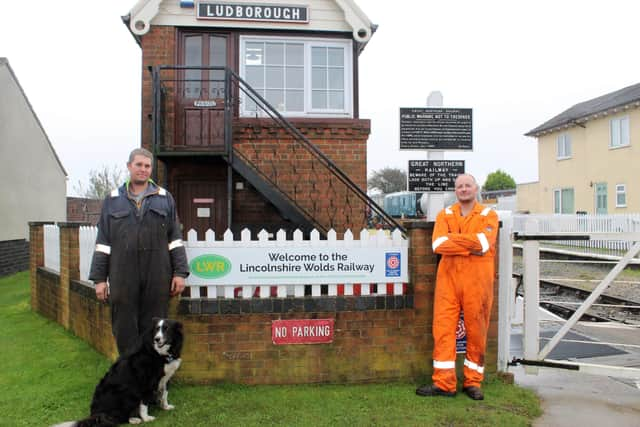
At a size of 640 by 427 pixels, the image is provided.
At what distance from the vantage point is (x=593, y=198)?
28359 millimetres

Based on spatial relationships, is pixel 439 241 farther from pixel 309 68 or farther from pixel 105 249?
pixel 309 68

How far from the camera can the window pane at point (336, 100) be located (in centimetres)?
999

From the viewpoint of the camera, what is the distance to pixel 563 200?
31375 mm

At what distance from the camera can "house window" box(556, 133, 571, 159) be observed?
30672 mm

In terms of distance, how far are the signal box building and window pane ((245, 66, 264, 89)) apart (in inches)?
0.8

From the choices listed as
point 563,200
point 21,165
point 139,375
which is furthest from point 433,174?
point 563,200

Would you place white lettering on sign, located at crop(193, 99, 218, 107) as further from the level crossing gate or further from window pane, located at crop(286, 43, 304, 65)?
the level crossing gate

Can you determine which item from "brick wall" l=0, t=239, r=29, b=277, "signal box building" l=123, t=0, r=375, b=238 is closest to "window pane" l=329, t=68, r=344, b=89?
"signal box building" l=123, t=0, r=375, b=238

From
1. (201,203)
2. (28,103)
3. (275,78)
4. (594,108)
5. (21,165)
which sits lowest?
(201,203)

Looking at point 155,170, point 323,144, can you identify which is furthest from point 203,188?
point 323,144

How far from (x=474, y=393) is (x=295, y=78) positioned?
7.16 meters

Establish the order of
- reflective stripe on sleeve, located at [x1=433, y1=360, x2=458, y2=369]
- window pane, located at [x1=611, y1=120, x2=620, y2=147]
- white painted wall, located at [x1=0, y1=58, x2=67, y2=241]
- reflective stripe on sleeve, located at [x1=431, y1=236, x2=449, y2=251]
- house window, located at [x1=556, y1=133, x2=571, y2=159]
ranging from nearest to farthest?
reflective stripe on sleeve, located at [x1=431, y1=236, x2=449, y2=251] < reflective stripe on sleeve, located at [x1=433, y1=360, x2=458, y2=369] < white painted wall, located at [x1=0, y1=58, x2=67, y2=241] < window pane, located at [x1=611, y1=120, x2=620, y2=147] < house window, located at [x1=556, y1=133, x2=571, y2=159]

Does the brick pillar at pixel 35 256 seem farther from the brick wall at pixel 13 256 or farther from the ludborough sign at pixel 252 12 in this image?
the brick wall at pixel 13 256

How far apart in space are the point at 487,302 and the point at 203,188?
6.52m
